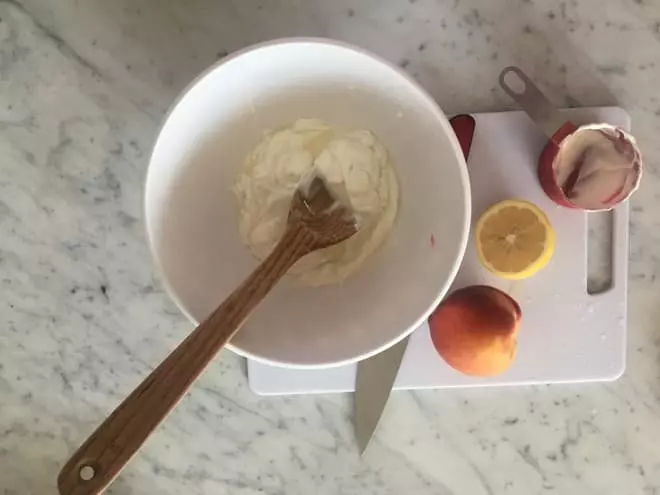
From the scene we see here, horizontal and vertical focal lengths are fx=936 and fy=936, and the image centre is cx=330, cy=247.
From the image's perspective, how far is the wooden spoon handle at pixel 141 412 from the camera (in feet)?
2.23

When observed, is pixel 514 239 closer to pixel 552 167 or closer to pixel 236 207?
pixel 552 167

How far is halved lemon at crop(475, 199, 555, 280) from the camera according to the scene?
867 mm

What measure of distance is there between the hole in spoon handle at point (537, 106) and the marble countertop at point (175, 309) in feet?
0.09

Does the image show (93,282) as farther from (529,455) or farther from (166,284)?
(529,455)

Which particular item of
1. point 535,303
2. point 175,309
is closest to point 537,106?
point 535,303

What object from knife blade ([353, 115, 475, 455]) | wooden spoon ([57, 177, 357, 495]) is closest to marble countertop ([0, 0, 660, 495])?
knife blade ([353, 115, 475, 455])

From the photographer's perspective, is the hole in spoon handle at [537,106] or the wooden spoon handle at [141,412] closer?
the wooden spoon handle at [141,412]

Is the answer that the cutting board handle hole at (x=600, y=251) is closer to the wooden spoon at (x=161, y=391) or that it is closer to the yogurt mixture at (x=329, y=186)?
the yogurt mixture at (x=329, y=186)

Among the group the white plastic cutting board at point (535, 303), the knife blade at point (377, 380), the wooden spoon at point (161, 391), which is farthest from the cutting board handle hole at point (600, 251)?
the wooden spoon at point (161, 391)

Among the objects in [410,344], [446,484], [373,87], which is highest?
[373,87]

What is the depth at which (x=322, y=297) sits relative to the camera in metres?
0.85

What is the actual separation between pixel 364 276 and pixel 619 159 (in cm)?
26

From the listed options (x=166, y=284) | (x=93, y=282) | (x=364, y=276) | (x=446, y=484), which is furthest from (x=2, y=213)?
(x=446, y=484)

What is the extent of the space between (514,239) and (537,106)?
127mm
